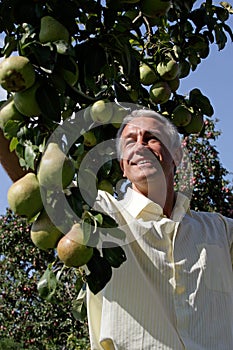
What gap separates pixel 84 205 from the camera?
109cm

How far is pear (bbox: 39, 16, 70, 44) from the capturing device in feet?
3.86

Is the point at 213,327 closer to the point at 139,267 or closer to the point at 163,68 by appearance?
the point at 139,267

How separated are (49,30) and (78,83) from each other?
151 mm

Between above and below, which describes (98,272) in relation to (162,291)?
above

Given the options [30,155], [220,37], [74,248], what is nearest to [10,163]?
[30,155]

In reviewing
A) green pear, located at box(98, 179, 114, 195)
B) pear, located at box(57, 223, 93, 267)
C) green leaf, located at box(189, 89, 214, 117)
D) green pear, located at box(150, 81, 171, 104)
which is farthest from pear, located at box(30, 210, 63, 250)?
green leaf, located at box(189, 89, 214, 117)

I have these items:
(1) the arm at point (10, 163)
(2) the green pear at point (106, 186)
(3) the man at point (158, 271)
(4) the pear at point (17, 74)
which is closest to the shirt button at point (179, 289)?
(3) the man at point (158, 271)

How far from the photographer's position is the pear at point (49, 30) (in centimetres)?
118

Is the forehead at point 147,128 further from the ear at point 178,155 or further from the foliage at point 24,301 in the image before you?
the foliage at point 24,301

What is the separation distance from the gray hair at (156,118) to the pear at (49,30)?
486 mm

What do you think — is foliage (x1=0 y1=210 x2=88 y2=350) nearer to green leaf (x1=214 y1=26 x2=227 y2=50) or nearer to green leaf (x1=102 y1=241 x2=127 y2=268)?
green leaf (x1=214 y1=26 x2=227 y2=50)

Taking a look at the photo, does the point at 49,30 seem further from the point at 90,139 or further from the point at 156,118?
the point at 156,118

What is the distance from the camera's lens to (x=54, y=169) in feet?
3.52

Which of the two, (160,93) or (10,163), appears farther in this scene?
(160,93)
